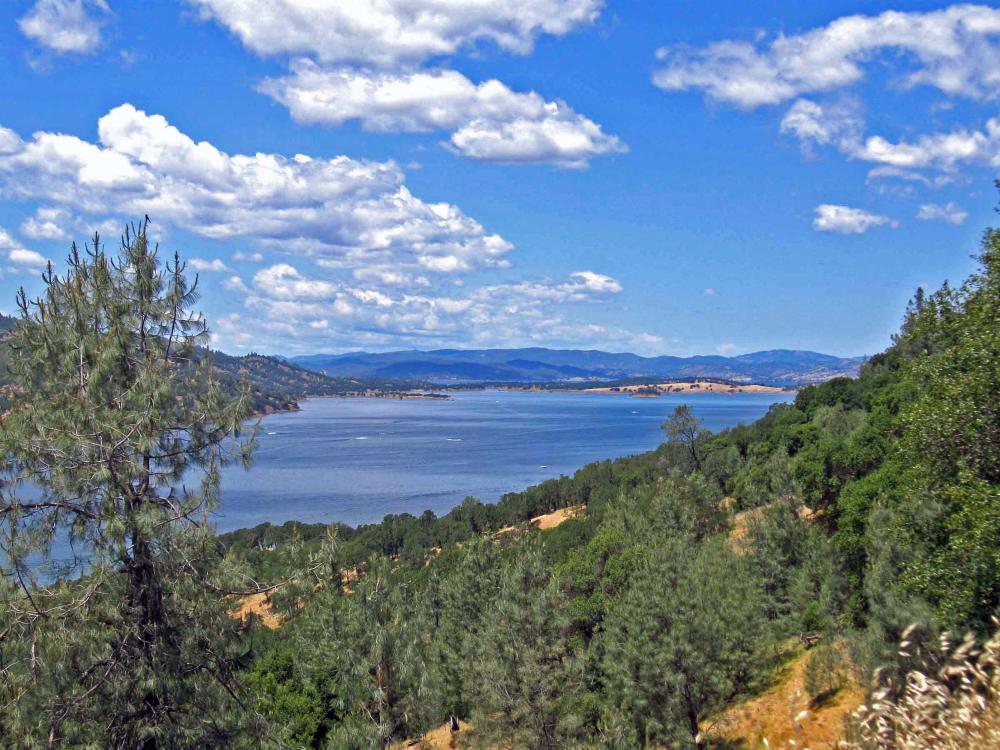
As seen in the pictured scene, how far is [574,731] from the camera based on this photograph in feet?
63.2

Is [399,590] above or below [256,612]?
above

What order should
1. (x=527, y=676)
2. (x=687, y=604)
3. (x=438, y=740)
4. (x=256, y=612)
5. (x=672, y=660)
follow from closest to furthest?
(x=527, y=676)
(x=672, y=660)
(x=687, y=604)
(x=438, y=740)
(x=256, y=612)

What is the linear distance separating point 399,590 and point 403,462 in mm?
91616

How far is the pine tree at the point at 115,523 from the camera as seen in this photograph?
7.14 m

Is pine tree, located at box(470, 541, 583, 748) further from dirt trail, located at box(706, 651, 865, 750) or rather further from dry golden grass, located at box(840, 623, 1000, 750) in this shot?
dry golden grass, located at box(840, 623, 1000, 750)

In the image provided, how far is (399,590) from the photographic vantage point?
2114cm

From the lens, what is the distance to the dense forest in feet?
24.1

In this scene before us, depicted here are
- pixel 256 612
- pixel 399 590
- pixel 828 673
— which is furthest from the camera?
pixel 256 612

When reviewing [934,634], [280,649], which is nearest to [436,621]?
[280,649]

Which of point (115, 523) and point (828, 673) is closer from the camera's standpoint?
point (115, 523)

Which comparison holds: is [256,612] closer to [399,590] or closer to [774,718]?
[399,590]

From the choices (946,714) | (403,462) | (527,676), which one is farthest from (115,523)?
(403,462)

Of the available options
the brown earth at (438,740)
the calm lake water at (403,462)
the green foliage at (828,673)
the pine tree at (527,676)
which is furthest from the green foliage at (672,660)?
the calm lake water at (403,462)

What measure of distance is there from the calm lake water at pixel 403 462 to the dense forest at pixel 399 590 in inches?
890
